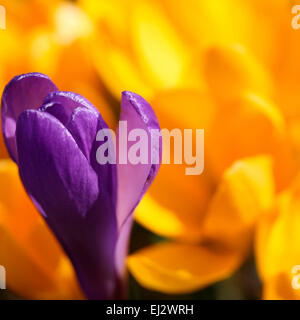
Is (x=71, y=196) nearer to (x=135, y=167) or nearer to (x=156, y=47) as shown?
(x=135, y=167)

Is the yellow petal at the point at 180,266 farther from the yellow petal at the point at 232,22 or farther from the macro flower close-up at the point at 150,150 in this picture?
the yellow petal at the point at 232,22

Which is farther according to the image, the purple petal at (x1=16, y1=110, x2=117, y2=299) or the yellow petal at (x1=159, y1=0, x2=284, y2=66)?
the yellow petal at (x1=159, y1=0, x2=284, y2=66)

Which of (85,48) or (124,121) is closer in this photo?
(124,121)

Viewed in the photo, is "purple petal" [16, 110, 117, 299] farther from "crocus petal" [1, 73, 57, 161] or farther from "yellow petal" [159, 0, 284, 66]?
"yellow petal" [159, 0, 284, 66]

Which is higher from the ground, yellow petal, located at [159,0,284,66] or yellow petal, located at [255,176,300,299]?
yellow petal, located at [159,0,284,66]

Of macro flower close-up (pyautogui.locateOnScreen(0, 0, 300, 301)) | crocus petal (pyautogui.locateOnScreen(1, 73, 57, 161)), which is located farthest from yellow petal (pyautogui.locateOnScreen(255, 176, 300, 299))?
crocus petal (pyautogui.locateOnScreen(1, 73, 57, 161))

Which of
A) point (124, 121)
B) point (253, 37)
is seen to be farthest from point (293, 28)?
point (124, 121)

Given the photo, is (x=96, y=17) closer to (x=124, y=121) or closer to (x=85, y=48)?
(x=85, y=48)

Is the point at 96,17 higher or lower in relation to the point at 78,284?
higher
